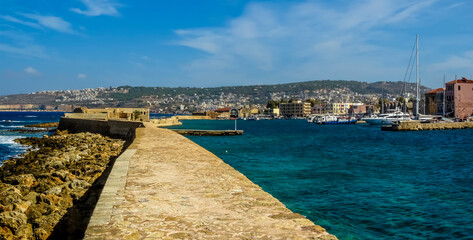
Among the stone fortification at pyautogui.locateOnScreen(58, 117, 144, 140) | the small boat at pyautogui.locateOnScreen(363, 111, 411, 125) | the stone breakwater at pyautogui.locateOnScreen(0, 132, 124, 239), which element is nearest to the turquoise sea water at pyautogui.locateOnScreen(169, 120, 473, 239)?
the stone breakwater at pyautogui.locateOnScreen(0, 132, 124, 239)

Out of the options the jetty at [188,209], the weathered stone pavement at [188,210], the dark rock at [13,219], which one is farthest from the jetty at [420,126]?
the dark rock at [13,219]

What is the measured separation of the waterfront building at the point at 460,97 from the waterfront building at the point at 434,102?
321 cm

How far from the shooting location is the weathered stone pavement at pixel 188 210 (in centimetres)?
576

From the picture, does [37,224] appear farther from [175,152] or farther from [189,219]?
[175,152]

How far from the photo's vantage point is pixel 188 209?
7086 millimetres

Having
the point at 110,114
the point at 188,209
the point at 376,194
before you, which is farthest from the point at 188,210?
the point at 110,114

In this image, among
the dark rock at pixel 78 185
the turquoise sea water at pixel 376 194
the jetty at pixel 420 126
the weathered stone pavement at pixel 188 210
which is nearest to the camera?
the weathered stone pavement at pixel 188 210

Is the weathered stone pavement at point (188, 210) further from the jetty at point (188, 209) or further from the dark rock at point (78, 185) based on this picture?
the dark rock at point (78, 185)

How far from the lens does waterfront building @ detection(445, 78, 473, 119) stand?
97.4 m

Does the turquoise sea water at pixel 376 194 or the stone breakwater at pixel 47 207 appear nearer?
the stone breakwater at pixel 47 207

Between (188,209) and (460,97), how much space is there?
4282 inches

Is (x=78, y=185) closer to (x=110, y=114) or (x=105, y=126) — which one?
(x=105, y=126)

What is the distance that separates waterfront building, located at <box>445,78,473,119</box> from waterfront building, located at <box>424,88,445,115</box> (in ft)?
10.5

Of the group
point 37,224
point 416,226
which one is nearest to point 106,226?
point 37,224
